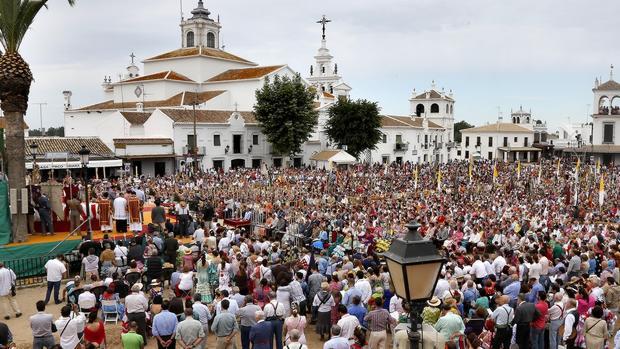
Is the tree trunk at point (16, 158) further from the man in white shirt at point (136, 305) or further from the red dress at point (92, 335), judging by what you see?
the red dress at point (92, 335)

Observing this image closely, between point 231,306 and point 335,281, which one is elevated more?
point 335,281

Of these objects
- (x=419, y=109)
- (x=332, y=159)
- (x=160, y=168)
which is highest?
(x=419, y=109)

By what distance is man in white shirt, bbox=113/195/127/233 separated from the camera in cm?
1602

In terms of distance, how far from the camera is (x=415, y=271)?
4.25 m

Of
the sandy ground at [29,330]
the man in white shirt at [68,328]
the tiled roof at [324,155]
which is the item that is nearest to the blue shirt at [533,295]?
the sandy ground at [29,330]

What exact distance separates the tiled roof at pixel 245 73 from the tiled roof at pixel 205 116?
16.3ft

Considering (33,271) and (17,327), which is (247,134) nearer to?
(33,271)

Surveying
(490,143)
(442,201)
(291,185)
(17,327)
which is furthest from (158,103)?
(490,143)

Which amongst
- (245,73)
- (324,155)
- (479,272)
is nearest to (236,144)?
(324,155)

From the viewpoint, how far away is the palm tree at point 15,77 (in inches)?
531

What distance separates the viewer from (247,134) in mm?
47094

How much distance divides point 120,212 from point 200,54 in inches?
1577

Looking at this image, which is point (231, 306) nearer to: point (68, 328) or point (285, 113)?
point (68, 328)

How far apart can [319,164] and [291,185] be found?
2116 cm
